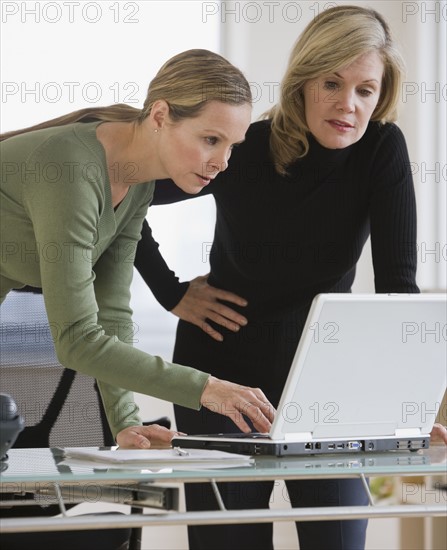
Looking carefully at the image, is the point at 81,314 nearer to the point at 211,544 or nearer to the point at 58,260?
the point at 58,260

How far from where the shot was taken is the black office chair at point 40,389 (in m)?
2.18

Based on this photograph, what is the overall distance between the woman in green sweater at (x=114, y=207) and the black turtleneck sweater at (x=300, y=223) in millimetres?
235

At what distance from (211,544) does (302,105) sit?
90 centimetres

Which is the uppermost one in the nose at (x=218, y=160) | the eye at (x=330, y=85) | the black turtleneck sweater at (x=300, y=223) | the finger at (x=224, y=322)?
the eye at (x=330, y=85)

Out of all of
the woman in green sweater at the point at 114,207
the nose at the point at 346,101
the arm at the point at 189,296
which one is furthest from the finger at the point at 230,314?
the nose at the point at 346,101

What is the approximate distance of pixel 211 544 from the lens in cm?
186

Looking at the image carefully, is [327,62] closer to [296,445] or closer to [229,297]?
[229,297]

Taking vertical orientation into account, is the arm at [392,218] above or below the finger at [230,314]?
above

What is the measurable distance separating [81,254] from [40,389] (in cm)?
82

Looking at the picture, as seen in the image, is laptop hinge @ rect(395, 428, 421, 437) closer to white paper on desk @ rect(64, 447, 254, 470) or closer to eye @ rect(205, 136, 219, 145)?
white paper on desk @ rect(64, 447, 254, 470)

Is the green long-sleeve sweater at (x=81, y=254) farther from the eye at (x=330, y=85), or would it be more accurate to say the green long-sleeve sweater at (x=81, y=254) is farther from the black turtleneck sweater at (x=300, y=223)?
the eye at (x=330, y=85)

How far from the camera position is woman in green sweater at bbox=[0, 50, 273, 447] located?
147 centimetres

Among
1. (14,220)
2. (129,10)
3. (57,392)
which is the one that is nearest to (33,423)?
(57,392)

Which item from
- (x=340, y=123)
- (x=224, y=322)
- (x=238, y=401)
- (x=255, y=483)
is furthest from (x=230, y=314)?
(x=238, y=401)
